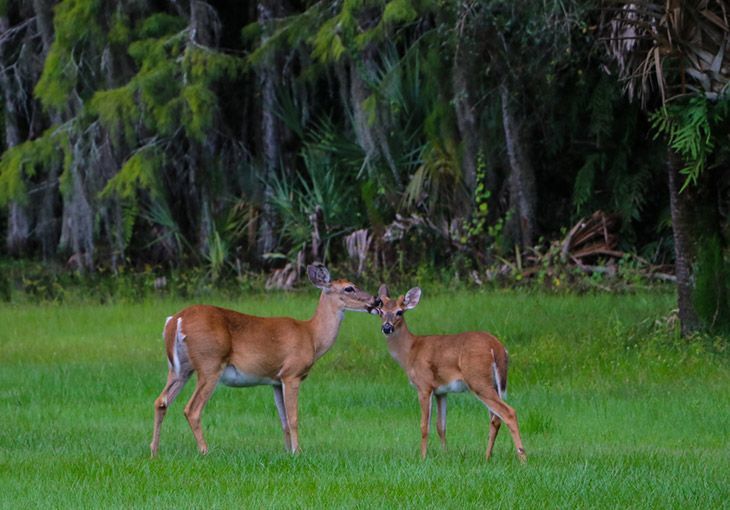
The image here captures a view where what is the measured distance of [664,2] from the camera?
1402cm

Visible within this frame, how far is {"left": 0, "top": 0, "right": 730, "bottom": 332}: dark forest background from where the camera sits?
1997 cm

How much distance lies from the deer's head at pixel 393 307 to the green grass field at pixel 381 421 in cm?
88

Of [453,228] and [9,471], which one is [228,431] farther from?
[453,228]

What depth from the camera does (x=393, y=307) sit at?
10242mm

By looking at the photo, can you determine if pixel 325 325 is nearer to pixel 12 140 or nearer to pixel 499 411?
pixel 499 411

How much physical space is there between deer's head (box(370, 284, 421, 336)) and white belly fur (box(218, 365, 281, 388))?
0.87 metres

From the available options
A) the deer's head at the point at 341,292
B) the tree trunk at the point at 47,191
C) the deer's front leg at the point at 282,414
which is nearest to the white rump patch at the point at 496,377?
the deer's head at the point at 341,292

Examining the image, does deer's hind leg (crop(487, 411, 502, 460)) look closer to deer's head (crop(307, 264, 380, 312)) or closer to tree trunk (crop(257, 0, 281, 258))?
deer's head (crop(307, 264, 380, 312))

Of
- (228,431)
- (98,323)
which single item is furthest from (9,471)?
(98,323)

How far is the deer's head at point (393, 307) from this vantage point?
33.2 ft

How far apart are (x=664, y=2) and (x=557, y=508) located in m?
7.51

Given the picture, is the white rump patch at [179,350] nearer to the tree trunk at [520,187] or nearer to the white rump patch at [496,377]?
the white rump patch at [496,377]

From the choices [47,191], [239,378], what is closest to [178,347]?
[239,378]

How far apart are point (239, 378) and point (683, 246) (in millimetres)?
6308
